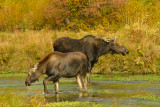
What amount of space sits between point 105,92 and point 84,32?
36.4ft

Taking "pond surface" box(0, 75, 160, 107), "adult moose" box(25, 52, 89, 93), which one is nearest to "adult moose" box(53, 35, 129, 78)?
"pond surface" box(0, 75, 160, 107)

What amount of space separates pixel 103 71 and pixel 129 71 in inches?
59.7

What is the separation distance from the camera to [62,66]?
1495cm

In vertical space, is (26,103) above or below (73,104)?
above

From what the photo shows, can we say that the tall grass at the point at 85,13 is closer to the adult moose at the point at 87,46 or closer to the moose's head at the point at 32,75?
the adult moose at the point at 87,46

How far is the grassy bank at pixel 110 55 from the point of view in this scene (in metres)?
22.0

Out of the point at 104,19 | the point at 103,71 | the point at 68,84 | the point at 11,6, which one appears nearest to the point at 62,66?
the point at 68,84

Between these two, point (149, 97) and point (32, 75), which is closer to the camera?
point (149, 97)

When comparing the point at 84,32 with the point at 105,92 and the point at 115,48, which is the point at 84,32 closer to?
the point at 115,48

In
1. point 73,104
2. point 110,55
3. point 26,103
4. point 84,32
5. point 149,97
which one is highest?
point 26,103

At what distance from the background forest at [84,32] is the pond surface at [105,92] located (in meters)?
3.65

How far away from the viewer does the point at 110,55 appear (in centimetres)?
2259

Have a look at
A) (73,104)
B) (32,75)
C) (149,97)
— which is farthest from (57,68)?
(149,97)

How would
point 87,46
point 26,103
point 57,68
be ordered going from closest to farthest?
point 26,103 → point 57,68 → point 87,46
